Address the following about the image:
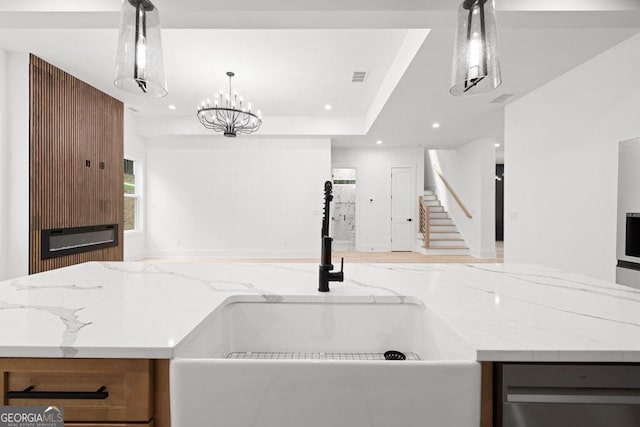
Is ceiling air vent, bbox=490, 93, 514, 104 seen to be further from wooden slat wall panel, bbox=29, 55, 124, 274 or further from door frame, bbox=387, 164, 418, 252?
wooden slat wall panel, bbox=29, 55, 124, 274

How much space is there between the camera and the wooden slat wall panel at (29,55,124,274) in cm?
384

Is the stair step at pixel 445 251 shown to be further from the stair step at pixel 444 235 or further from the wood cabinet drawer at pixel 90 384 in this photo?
the wood cabinet drawer at pixel 90 384

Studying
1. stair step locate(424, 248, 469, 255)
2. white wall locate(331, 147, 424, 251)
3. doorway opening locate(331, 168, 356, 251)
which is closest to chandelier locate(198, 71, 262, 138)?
white wall locate(331, 147, 424, 251)

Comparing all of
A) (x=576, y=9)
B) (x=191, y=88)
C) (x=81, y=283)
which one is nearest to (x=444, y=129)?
(x=576, y=9)

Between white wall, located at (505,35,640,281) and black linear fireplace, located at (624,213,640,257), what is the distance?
73 cm

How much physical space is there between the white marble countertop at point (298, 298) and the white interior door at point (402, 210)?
6271 mm

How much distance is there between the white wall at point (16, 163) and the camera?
373cm

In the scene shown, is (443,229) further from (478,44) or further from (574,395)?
(574,395)

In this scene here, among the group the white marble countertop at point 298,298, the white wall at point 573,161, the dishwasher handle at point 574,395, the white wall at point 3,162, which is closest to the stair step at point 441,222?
the white wall at point 573,161

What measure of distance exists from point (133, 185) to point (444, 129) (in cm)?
666

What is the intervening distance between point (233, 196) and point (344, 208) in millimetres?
3092

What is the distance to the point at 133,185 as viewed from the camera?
6754 millimetres

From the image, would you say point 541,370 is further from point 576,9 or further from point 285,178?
point 285,178

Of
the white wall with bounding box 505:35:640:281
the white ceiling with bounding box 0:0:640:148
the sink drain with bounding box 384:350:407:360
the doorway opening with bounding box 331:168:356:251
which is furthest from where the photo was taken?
the doorway opening with bounding box 331:168:356:251
